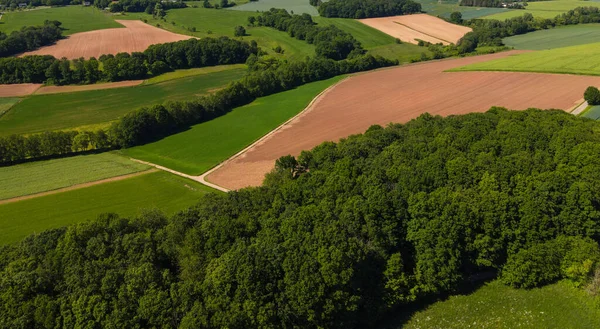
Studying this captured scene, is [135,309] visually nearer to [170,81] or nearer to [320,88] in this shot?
[320,88]

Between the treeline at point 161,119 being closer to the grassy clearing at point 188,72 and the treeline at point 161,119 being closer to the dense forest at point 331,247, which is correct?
the grassy clearing at point 188,72

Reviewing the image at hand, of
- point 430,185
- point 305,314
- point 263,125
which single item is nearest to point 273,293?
point 305,314

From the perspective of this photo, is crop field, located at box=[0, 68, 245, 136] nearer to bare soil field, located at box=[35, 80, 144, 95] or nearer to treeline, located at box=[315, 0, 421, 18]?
bare soil field, located at box=[35, 80, 144, 95]

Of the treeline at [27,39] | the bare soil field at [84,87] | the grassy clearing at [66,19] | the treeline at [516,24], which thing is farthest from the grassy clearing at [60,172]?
the treeline at [516,24]

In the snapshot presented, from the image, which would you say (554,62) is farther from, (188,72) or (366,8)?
(188,72)

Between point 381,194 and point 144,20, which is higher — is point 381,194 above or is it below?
below

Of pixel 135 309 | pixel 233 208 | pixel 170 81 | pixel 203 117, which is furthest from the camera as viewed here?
pixel 170 81

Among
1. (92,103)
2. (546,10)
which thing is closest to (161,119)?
(92,103)
